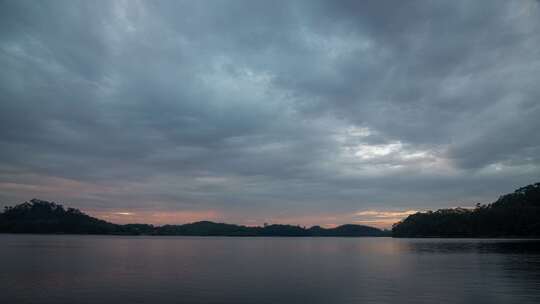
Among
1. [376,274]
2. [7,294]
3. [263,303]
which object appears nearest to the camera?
[263,303]

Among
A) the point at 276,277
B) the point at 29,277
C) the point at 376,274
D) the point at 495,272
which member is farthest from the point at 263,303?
the point at 495,272

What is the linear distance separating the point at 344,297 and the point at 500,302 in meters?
12.8

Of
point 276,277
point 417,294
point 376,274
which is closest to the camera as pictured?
point 417,294

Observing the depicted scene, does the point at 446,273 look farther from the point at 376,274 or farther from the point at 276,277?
the point at 276,277

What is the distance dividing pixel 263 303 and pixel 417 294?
15.2m

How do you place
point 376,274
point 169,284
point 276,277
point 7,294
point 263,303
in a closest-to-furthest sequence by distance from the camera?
point 263,303, point 7,294, point 169,284, point 276,277, point 376,274

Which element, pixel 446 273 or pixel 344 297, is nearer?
pixel 344 297

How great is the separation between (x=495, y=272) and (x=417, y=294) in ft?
80.8

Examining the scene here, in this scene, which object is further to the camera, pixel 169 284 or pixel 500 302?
pixel 169 284

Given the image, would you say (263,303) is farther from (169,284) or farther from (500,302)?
(500,302)

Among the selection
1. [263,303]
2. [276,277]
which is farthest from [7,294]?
[276,277]

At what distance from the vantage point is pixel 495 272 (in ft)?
182

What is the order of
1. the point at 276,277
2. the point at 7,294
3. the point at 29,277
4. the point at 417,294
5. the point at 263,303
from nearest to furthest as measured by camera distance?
the point at 263,303, the point at 7,294, the point at 417,294, the point at 29,277, the point at 276,277

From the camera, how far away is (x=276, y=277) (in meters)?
50.4
